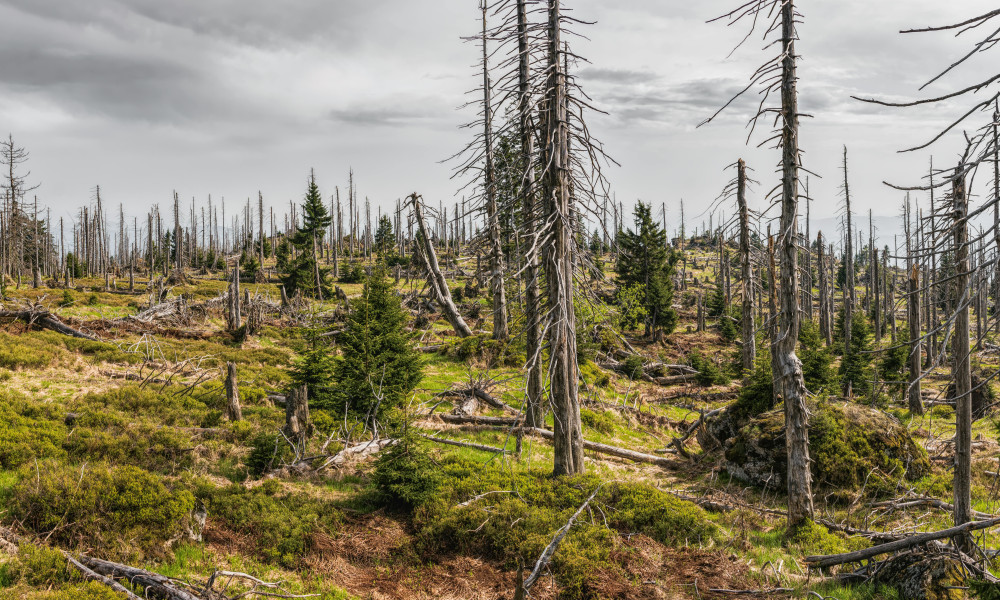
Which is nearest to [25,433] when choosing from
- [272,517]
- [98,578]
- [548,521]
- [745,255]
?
[272,517]

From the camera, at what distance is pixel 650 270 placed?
148 feet

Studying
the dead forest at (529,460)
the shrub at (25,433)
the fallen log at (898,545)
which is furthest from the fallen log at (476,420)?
the fallen log at (898,545)

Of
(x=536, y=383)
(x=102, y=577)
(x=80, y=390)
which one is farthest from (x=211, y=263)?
(x=102, y=577)

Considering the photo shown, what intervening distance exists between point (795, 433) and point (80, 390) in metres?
Answer: 17.6

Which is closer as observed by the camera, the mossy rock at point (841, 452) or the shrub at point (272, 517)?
the shrub at point (272, 517)

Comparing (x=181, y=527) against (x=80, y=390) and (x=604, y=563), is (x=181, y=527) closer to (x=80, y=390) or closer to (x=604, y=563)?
(x=604, y=563)

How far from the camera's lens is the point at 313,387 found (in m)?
14.6

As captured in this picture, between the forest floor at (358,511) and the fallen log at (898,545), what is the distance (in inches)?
9.0

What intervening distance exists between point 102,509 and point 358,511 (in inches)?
149

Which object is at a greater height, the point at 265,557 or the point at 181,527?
the point at 181,527

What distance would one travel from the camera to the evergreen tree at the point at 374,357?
1379 cm

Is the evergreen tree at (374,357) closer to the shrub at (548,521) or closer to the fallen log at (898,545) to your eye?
the shrub at (548,521)

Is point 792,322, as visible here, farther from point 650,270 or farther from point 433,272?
point 650,270

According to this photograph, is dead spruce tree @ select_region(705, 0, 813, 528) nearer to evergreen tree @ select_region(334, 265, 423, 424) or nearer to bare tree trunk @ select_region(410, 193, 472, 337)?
evergreen tree @ select_region(334, 265, 423, 424)
